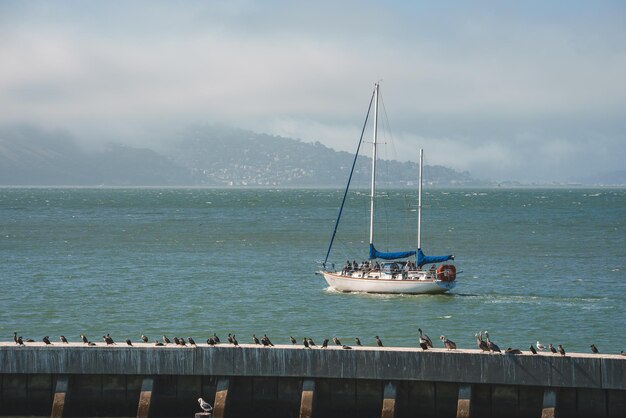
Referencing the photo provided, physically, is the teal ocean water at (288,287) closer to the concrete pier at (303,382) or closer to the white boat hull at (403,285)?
the white boat hull at (403,285)

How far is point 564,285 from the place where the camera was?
68438 millimetres

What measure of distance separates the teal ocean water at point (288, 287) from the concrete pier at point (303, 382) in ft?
46.8

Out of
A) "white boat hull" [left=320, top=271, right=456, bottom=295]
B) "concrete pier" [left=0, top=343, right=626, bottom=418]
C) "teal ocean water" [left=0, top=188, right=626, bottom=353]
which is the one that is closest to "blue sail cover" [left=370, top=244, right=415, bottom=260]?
"teal ocean water" [left=0, top=188, right=626, bottom=353]

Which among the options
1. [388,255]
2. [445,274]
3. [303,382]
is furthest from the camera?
[388,255]

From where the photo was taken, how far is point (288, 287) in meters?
66.9

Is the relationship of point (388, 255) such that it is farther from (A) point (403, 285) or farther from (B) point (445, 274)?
(B) point (445, 274)

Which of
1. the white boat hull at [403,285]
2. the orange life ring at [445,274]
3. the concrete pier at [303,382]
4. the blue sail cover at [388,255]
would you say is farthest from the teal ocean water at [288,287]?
the concrete pier at [303,382]

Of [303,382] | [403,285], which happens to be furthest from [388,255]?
[303,382]

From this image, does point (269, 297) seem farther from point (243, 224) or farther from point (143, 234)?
point (243, 224)

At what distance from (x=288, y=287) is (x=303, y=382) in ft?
116

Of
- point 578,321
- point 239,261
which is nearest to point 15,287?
point 239,261

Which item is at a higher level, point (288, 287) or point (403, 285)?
point (403, 285)

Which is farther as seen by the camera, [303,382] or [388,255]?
[388,255]

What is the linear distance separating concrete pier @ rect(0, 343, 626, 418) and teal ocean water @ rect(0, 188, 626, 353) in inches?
562
